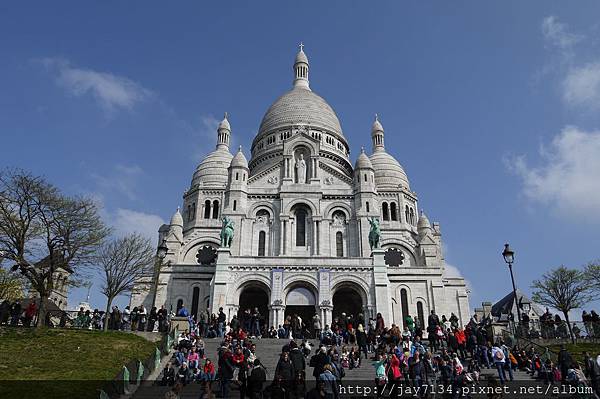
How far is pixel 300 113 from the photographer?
189 feet

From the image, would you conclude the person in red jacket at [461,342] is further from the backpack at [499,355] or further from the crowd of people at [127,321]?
the crowd of people at [127,321]

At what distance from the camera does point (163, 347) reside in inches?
851

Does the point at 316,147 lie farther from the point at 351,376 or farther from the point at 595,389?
the point at 595,389

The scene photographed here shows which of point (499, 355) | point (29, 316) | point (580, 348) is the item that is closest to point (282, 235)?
point (29, 316)

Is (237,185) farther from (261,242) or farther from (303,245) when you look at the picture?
(303,245)

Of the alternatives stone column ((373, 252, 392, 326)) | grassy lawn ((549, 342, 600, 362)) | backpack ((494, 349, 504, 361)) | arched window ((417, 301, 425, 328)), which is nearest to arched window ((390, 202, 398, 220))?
arched window ((417, 301, 425, 328))

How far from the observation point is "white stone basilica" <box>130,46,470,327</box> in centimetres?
3497

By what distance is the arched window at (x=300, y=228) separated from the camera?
135ft

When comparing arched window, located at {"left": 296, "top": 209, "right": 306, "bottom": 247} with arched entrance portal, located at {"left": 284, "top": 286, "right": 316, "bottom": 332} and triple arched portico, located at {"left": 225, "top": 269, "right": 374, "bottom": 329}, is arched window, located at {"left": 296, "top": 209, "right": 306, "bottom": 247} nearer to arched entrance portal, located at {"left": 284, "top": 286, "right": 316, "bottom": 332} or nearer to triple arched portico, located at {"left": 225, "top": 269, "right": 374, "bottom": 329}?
triple arched portico, located at {"left": 225, "top": 269, "right": 374, "bottom": 329}

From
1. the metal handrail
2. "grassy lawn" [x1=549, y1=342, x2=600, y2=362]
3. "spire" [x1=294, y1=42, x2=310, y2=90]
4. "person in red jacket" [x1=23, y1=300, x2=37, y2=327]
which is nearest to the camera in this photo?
the metal handrail

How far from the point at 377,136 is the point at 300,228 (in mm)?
22644

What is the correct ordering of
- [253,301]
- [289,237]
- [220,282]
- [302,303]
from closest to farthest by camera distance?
1. [220,282]
2. [302,303]
3. [253,301]
4. [289,237]

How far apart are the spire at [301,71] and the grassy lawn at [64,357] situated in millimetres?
48896

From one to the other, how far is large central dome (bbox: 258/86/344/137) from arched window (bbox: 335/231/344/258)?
18307 mm
